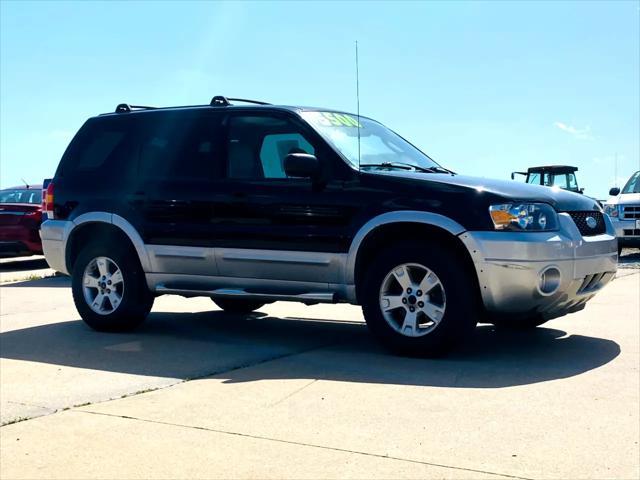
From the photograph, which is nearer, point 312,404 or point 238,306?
point 312,404

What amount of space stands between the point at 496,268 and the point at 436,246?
17.8 inches

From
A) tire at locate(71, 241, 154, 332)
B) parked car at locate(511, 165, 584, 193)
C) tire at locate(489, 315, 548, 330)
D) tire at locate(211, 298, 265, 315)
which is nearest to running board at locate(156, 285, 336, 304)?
tire at locate(71, 241, 154, 332)

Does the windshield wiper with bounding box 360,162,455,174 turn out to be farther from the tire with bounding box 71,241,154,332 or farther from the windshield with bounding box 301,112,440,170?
the tire with bounding box 71,241,154,332

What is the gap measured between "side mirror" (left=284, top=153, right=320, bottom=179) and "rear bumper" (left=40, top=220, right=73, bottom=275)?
251 centimetres

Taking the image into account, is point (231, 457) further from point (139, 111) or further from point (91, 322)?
point (139, 111)

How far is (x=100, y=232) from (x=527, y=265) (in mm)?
3849

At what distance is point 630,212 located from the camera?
51.9ft

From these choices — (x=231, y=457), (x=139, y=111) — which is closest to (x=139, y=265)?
(x=139, y=111)

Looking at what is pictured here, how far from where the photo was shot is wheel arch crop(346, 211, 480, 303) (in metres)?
5.73

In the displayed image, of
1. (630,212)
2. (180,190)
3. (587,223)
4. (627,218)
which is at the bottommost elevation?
(627,218)

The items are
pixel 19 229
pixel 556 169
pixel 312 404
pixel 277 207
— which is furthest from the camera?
pixel 556 169

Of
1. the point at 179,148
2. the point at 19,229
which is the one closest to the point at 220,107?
the point at 179,148

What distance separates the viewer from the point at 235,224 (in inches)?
258

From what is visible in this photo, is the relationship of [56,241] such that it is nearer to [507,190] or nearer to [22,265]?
[507,190]
